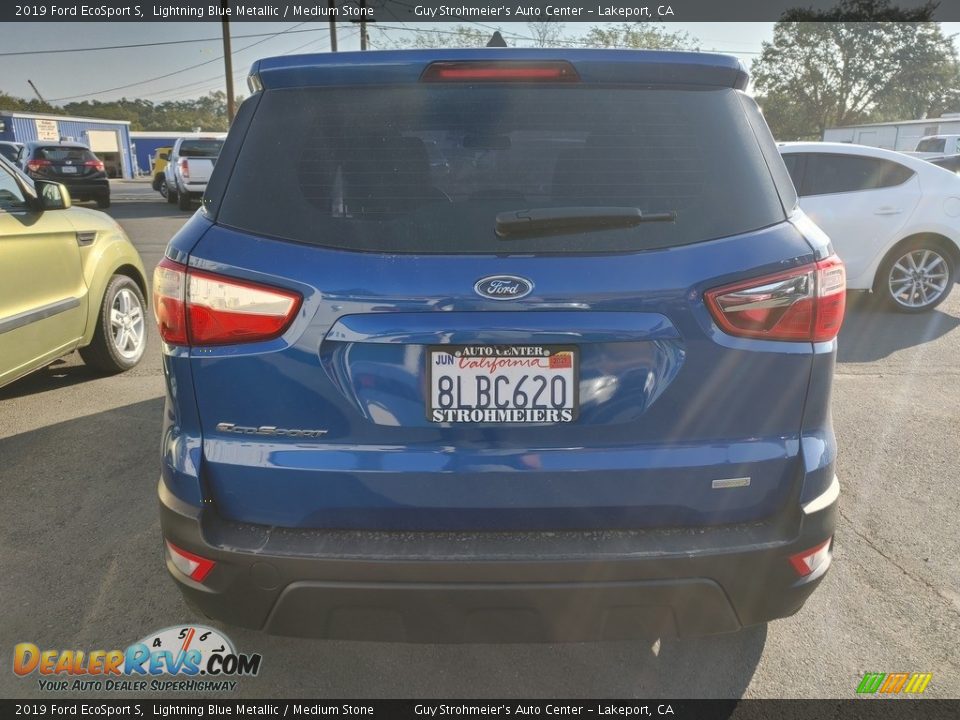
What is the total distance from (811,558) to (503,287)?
1.11 meters

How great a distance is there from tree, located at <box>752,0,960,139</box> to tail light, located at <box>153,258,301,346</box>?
6422cm

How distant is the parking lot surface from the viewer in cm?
230

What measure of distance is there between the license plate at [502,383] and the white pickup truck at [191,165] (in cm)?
1949

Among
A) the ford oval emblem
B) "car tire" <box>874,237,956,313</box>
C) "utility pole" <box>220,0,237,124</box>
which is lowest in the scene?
"car tire" <box>874,237,956,313</box>

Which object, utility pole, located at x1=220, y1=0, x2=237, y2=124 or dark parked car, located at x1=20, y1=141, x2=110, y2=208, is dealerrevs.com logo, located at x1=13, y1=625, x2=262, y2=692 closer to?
dark parked car, located at x1=20, y1=141, x2=110, y2=208

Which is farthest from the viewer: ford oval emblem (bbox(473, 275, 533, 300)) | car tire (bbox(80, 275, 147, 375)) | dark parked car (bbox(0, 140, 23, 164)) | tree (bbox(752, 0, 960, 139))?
tree (bbox(752, 0, 960, 139))

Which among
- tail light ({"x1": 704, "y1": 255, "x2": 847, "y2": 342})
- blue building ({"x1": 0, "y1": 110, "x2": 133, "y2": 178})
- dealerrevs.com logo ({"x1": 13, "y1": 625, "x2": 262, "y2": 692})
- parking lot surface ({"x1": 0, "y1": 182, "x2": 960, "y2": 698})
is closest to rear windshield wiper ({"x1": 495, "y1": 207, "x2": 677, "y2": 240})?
tail light ({"x1": 704, "y1": 255, "x2": 847, "y2": 342})

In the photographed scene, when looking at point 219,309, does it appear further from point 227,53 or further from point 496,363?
point 227,53

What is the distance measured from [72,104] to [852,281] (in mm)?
106364

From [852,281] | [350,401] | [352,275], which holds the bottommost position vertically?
[852,281]

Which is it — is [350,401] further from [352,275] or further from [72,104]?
[72,104]

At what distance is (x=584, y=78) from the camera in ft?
6.34

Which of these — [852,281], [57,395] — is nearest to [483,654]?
[57,395]

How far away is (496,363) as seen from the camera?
5.83ft
